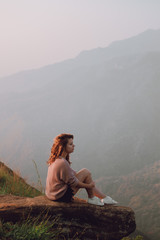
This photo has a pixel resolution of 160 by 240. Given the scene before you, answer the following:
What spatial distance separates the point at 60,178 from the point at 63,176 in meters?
0.08

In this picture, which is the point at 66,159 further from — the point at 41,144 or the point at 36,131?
the point at 36,131

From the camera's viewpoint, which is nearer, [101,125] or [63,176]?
[63,176]

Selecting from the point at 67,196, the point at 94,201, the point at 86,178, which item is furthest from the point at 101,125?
the point at 67,196

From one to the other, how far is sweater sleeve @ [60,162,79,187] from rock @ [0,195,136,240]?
47 cm

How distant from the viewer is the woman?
13.9ft

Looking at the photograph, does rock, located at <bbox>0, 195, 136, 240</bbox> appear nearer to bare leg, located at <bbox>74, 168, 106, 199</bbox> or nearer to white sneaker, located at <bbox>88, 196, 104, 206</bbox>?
white sneaker, located at <bbox>88, 196, 104, 206</bbox>

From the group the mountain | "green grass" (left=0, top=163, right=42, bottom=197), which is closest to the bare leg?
"green grass" (left=0, top=163, right=42, bottom=197)

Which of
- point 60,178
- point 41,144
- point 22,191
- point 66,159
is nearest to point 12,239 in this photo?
point 60,178

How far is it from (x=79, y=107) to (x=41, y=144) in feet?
189

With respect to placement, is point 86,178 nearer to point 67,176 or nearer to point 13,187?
point 67,176

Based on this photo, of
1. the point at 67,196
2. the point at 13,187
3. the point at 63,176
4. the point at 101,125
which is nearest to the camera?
the point at 63,176

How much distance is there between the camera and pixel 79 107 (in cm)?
19088

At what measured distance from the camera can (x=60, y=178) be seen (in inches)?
168

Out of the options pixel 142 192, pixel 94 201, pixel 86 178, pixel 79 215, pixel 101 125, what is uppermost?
pixel 101 125
